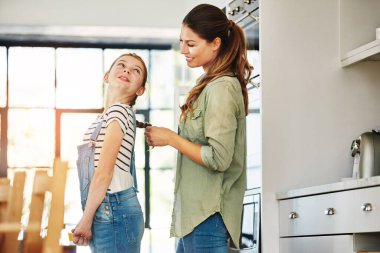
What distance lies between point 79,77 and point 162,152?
3.91 feet

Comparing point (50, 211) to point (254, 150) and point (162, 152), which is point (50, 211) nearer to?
point (254, 150)

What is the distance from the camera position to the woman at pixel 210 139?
2121 mm

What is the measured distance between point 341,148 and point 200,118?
1.65 metres

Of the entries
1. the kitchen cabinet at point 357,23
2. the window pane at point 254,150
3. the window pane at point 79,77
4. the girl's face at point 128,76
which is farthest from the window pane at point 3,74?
the girl's face at point 128,76

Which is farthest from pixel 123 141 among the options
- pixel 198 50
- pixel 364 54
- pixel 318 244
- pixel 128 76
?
pixel 364 54

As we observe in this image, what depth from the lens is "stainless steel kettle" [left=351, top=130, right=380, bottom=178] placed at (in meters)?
3.21

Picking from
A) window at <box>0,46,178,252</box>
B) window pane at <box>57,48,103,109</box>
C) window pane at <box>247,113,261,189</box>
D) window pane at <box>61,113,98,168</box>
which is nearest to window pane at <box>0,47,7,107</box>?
window at <box>0,46,178,252</box>

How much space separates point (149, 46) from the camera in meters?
8.53

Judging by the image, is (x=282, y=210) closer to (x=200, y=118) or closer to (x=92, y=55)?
(x=200, y=118)

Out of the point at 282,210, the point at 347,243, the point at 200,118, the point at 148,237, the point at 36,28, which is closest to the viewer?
the point at 200,118

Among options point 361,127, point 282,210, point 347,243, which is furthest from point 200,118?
point 361,127

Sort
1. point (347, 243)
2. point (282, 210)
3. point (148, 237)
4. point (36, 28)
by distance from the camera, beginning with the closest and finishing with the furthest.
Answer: point (347, 243)
point (282, 210)
point (36, 28)
point (148, 237)

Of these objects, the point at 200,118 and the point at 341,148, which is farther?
the point at 341,148

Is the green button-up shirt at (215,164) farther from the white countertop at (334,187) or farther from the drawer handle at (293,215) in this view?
the drawer handle at (293,215)
